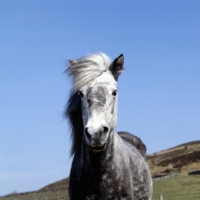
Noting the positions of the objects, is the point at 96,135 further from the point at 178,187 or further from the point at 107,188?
the point at 178,187

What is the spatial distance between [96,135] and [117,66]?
5.54 ft

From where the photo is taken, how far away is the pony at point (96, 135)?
19.4 ft

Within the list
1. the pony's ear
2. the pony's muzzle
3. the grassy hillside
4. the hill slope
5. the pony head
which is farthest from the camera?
the hill slope

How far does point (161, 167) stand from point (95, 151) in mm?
64211

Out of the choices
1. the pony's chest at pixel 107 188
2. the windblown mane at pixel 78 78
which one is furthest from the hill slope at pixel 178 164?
the pony's chest at pixel 107 188

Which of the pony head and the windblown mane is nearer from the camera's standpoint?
the pony head

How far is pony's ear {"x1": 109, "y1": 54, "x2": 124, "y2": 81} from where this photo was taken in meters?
6.93

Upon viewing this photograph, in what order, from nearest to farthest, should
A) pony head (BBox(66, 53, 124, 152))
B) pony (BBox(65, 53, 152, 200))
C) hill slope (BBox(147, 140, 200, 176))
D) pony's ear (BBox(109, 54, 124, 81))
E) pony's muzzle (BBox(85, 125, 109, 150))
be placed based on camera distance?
1. pony's muzzle (BBox(85, 125, 109, 150))
2. pony head (BBox(66, 53, 124, 152))
3. pony (BBox(65, 53, 152, 200))
4. pony's ear (BBox(109, 54, 124, 81))
5. hill slope (BBox(147, 140, 200, 176))

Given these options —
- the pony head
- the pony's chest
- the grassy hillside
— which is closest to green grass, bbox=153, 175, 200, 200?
the grassy hillside

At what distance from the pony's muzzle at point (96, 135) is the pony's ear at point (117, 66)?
56.4 inches

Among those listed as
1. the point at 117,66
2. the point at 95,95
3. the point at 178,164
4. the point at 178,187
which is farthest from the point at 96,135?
the point at 178,164

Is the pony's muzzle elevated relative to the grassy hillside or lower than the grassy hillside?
lower

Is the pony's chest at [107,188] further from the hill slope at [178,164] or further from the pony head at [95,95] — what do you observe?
the hill slope at [178,164]

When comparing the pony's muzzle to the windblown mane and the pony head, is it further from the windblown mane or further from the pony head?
the windblown mane
